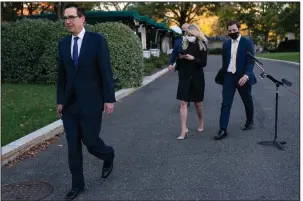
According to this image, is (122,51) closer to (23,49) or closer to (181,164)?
(23,49)

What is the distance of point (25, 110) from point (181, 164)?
4837mm

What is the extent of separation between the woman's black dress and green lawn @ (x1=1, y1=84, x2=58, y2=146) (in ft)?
8.66

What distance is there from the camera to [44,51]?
14172mm

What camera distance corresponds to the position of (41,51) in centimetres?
1434

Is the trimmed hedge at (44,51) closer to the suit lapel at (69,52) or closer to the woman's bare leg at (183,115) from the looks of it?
the woman's bare leg at (183,115)

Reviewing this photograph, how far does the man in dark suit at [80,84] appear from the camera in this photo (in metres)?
4.02

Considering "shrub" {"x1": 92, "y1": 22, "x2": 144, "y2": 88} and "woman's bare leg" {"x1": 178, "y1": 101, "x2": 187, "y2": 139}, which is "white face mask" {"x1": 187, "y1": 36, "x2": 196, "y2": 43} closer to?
"woman's bare leg" {"x1": 178, "y1": 101, "x2": 187, "y2": 139}

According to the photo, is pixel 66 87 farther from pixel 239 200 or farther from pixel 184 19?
pixel 184 19

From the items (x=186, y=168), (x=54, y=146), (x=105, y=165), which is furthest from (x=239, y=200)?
(x=54, y=146)

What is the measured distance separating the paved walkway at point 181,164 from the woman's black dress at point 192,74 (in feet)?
2.35

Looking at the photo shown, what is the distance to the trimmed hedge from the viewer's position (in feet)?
43.7

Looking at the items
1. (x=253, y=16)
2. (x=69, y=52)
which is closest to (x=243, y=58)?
(x=69, y=52)

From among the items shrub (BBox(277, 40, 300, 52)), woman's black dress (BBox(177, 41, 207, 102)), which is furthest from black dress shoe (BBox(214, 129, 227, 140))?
shrub (BBox(277, 40, 300, 52))

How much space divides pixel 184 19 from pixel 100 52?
5886 cm
